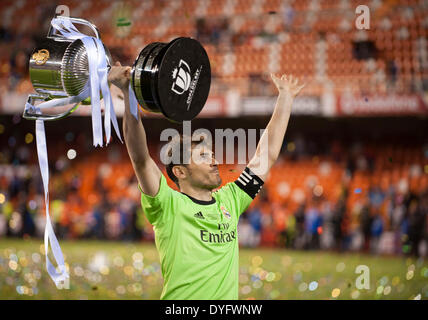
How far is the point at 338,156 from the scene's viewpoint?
13828mm

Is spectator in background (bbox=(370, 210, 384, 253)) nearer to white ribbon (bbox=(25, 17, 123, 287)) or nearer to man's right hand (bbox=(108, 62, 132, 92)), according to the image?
white ribbon (bbox=(25, 17, 123, 287))

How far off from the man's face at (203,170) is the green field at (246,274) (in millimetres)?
2561

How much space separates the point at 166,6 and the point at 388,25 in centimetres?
546

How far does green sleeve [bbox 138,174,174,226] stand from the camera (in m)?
2.80

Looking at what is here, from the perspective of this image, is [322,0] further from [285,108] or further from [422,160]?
[285,108]

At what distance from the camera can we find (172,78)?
2703 mm

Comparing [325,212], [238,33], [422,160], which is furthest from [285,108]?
[422,160]

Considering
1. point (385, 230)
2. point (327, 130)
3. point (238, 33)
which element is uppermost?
point (238, 33)

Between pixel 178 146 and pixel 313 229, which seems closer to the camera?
pixel 178 146

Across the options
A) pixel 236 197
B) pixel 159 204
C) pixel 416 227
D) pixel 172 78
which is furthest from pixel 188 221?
pixel 416 227

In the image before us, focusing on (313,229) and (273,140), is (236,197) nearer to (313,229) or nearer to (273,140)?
(273,140)

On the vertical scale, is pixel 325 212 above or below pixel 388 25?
below

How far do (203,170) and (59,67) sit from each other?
971mm

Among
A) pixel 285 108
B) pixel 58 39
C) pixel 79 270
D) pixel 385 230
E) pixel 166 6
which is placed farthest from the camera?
pixel 166 6
